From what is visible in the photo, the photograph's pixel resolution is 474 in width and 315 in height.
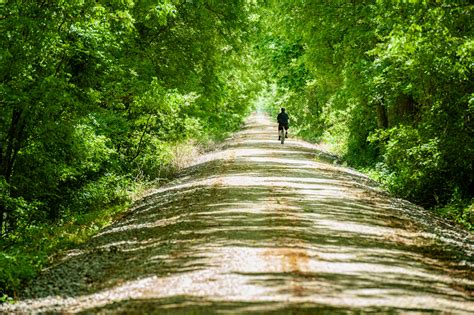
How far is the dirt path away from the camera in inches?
257

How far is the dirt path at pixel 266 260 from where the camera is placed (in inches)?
257

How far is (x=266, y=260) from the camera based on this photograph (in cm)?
816

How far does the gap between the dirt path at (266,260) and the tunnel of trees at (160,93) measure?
1.26 m

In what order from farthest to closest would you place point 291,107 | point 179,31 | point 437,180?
point 291,107, point 179,31, point 437,180

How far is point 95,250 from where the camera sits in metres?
10.1

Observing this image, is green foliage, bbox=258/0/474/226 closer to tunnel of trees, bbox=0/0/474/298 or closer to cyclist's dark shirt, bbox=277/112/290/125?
tunnel of trees, bbox=0/0/474/298

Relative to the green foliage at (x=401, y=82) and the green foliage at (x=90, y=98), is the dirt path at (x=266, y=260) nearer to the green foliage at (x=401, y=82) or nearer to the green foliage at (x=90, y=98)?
the green foliage at (x=90, y=98)

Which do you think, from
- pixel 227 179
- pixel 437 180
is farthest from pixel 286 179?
pixel 437 180

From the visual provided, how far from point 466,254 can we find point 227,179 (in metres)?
9.49

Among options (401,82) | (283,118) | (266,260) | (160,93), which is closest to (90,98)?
(160,93)

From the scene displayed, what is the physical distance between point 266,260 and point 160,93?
12.3 metres

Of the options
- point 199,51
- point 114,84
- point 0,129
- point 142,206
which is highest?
point 199,51

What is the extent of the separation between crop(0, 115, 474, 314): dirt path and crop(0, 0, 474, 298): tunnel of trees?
4.12 feet

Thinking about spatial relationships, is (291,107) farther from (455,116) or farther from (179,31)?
(455,116)
